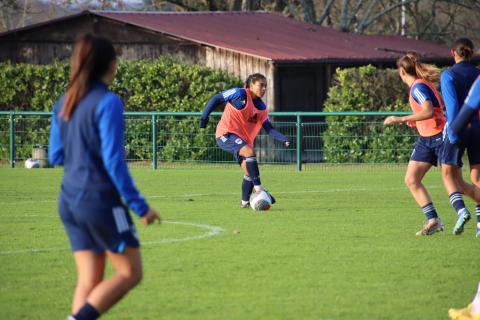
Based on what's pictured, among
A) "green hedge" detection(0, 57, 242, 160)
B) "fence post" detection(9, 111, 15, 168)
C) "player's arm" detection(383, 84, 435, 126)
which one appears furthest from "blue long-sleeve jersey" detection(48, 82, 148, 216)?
"green hedge" detection(0, 57, 242, 160)

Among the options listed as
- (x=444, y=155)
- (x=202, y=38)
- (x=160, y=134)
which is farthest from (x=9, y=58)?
(x=444, y=155)

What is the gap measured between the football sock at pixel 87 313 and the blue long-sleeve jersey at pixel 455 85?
5.76m

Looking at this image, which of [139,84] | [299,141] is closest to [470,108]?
[299,141]

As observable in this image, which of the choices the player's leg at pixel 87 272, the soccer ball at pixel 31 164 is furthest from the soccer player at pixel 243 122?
the soccer ball at pixel 31 164

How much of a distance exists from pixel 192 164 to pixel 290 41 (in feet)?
28.9

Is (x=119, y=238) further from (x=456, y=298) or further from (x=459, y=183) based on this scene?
(x=459, y=183)

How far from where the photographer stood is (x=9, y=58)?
32906 millimetres

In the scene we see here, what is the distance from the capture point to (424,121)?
500 inches

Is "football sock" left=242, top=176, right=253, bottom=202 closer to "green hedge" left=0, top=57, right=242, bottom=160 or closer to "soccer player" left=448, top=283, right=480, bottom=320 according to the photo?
"soccer player" left=448, top=283, right=480, bottom=320

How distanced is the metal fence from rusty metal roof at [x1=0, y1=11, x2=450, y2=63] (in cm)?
379

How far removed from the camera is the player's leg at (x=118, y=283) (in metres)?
6.44

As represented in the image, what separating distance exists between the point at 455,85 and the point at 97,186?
6061mm

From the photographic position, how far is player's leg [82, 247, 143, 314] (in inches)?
254

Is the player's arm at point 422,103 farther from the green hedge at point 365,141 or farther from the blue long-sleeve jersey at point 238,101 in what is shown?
the green hedge at point 365,141
